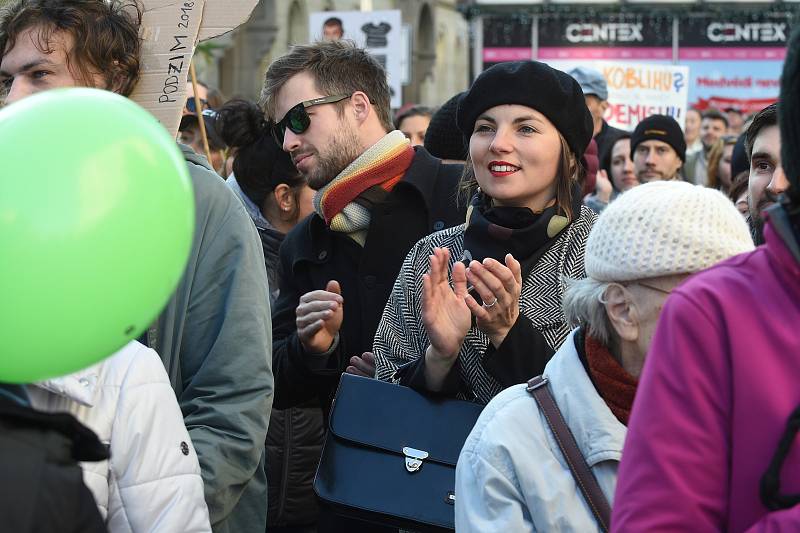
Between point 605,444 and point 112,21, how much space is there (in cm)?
161

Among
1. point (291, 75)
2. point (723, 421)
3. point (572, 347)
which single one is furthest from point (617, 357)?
point (291, 75)

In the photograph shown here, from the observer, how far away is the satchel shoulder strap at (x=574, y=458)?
2.62 metres

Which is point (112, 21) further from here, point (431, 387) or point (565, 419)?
point (565, 419)

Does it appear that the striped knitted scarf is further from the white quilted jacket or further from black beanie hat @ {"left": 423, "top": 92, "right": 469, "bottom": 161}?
the white quilted jacket

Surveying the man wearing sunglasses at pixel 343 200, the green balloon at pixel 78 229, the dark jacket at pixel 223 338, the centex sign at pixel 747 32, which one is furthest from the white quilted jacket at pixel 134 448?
the centex sign at pixel 747 32

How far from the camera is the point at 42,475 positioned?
6.03ft

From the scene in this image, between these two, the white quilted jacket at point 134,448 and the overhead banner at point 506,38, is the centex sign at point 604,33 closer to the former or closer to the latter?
the overhead banner at point 506,38

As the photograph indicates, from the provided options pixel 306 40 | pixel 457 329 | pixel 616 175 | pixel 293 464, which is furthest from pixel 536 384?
pixel 306 40

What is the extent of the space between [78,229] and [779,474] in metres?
1.05

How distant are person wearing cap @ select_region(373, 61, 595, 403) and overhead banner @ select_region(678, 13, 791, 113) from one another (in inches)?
702

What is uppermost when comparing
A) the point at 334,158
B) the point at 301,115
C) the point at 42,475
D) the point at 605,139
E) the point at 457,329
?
the point at 301,115

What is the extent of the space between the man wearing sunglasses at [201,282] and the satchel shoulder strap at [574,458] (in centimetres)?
79

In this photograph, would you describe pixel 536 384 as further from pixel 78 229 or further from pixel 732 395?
pixel 78 229

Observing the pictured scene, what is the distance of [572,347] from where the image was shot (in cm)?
279
